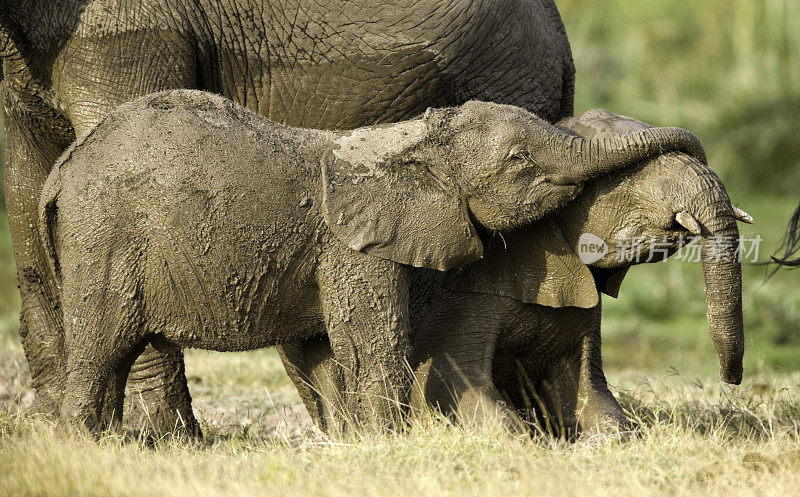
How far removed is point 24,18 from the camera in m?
5.28

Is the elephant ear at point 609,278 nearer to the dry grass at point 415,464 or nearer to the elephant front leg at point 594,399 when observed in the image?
the elephant front leg at point 594,399

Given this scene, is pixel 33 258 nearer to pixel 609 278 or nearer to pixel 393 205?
pixel 393 205

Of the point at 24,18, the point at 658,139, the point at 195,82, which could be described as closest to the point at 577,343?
the point at 658,139

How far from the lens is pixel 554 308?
5.34 m

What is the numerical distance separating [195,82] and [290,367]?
4.71 ft

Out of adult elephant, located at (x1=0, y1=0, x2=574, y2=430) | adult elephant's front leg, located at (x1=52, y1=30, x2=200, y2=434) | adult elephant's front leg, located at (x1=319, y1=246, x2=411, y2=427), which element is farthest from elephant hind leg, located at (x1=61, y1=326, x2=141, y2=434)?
adult elephant's front leg, located at (x1=319, y1=246, x2=411, y2=427)

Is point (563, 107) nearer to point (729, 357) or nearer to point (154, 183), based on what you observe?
point (729, 357)

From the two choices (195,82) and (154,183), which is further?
(195,82)

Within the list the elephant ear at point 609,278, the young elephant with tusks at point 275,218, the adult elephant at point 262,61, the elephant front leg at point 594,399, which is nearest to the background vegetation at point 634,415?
the elephant front leg at point 594,399

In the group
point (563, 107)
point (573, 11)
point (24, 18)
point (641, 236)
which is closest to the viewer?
point (641, 236)

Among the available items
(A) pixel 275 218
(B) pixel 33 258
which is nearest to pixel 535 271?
(A) pixel 275 218

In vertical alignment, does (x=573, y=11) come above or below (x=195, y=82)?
above

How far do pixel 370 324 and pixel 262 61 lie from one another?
1567 millimetres

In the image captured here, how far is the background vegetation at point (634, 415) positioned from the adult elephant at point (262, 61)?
1.01 m
